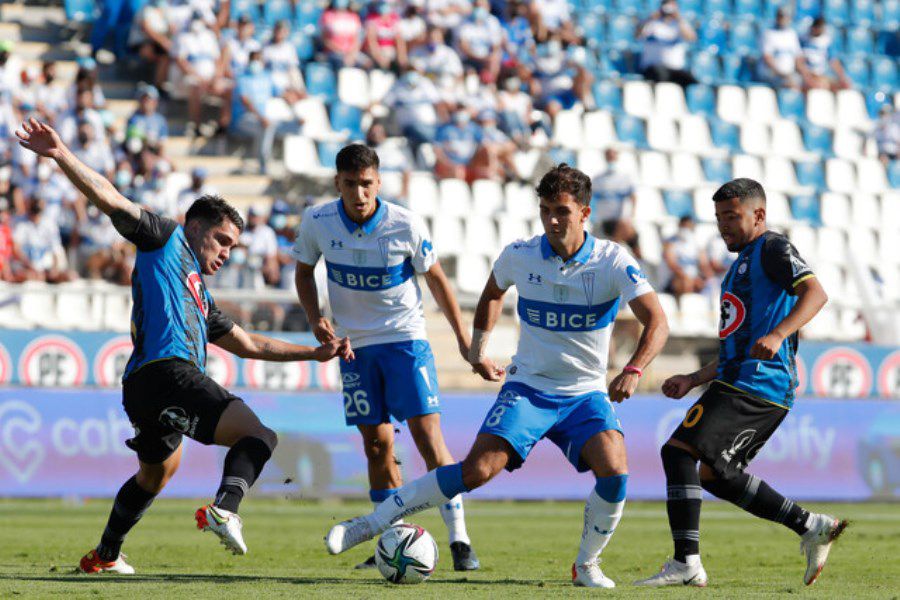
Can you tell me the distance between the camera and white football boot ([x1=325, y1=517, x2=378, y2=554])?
7.76 meters

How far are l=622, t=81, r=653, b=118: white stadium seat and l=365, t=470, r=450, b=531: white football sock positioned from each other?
19047 mm

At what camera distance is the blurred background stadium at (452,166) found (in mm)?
16203

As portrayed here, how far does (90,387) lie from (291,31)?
9.72m

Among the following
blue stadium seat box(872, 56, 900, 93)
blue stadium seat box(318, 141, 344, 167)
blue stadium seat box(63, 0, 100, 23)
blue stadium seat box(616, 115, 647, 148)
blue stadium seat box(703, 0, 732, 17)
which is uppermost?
blue stadium seat box(703, 0, 732, 17)

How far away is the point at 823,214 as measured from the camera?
26172 millimetres

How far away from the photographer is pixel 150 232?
802cm

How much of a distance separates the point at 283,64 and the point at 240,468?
15096 millimetres

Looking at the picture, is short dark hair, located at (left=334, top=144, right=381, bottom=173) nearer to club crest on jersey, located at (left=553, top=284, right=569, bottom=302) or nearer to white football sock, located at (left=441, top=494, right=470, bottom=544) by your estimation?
club crest on jersey, located at (left=553, top=284, right=569, bottom=302)

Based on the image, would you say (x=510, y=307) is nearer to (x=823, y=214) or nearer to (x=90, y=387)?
(x=90, y=387)

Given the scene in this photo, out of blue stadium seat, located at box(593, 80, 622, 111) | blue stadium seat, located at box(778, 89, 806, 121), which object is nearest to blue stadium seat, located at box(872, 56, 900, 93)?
blue stadium seat, located at box(778, 89, 806, 121)

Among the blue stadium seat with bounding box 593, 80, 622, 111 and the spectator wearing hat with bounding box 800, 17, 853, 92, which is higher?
the spectator wearing hat with bounding box 800, 17, 853, 92

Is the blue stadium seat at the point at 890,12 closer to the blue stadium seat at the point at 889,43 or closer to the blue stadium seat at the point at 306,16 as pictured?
the blue stadium seat at the point at 889,43

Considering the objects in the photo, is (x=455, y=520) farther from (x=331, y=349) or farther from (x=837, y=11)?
(x=837, y=11)

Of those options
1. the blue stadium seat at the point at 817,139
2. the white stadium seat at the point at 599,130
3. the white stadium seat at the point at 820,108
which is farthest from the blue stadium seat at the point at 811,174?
the white stadium seat at the point at 599,130
